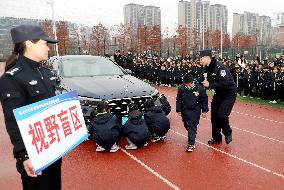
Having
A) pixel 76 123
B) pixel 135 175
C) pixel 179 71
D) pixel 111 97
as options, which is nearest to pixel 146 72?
pixel 179 71

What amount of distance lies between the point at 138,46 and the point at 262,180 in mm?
41238

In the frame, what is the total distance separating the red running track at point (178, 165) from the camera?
186 inches

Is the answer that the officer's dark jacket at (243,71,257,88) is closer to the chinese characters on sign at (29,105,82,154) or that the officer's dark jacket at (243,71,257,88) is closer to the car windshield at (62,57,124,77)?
the car windshield at (62,57,124,77)

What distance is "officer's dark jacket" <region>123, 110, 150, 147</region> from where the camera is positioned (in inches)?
245

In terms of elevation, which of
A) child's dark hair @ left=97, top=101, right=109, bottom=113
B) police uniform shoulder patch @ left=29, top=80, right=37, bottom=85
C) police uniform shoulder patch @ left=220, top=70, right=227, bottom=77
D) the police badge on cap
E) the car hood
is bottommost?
child's dark hair @ left=97, top=101, right=109, bottom=113

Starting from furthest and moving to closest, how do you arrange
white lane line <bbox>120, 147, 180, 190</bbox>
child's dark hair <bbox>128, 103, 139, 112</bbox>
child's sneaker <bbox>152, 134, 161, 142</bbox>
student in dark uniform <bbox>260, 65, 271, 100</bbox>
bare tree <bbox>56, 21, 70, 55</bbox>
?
bare tree <bbox>56, 21, 70, 55</bbox>, student in dark uniform <bbox>260, 65, 271, 100</bbox>, child's sneaker <bbox>152, 134, 161, 142</bbox>, child's dark hair <bbox>128, 103, 139, 112</bbox>, white lane line <bbox>120, 147, 180, 190</bbox>

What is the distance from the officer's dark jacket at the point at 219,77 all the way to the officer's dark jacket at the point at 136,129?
1509 mm

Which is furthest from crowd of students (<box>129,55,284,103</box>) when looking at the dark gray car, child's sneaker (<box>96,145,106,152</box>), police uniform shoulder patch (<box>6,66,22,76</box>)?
police uniform shoulder patch (<box>6,66,22,76</box>)

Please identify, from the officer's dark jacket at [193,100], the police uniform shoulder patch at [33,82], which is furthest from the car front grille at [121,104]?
the police uniform shoulder patch at [33,82]

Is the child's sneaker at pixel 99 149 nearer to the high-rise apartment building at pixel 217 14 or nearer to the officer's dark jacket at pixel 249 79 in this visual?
the officer's dark jacket at pixel 249 79

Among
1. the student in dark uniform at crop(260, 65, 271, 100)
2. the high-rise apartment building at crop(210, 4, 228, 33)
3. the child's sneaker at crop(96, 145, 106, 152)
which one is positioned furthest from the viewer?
the high-rise apartment building at crop(210, 4, 228, 33)

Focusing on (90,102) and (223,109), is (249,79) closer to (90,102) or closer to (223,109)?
(223,109)

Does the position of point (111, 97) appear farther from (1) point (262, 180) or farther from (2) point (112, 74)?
(1) point (262, 180)

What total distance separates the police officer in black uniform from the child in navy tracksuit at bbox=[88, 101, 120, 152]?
192 cm
